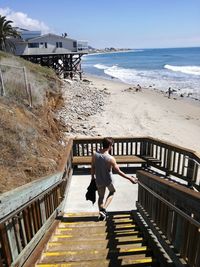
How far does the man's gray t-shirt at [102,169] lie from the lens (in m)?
4.90

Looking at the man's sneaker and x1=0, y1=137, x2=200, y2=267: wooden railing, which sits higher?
x1=0, y1=137, x2=200, y2=267: wooden railing

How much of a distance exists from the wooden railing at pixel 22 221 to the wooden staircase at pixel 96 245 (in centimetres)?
29

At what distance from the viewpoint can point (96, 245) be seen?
392cm

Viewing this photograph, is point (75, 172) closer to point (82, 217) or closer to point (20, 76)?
point (82, 217)

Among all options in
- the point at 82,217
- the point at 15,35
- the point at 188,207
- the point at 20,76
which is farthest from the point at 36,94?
the point at 15,35

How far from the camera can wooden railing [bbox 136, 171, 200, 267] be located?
2852 millimetres

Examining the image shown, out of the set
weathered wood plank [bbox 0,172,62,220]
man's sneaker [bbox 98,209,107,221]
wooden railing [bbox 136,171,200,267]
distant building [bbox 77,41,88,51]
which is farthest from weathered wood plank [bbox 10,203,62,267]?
distant building [bbox 77,41,88,51]

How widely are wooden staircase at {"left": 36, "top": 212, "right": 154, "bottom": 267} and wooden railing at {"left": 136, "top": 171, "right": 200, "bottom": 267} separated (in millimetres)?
318

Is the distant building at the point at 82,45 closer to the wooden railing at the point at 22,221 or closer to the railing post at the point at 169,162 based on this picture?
the railing post at the point at 169,162

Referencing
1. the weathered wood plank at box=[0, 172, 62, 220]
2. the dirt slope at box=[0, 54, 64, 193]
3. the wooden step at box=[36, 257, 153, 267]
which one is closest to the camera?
the weathered wood plank at box=[0, 172, 62, 220]

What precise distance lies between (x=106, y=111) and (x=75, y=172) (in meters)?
14.0

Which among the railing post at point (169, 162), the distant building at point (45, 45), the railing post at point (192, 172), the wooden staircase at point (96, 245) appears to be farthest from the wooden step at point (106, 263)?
A: the distant building at point (45, 45)

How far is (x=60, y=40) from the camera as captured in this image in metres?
45.4

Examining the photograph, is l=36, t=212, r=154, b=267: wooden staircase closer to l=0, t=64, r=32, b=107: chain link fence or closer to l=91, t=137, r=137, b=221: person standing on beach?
l=91, t=137, r=137, b=221: person standing on beach
